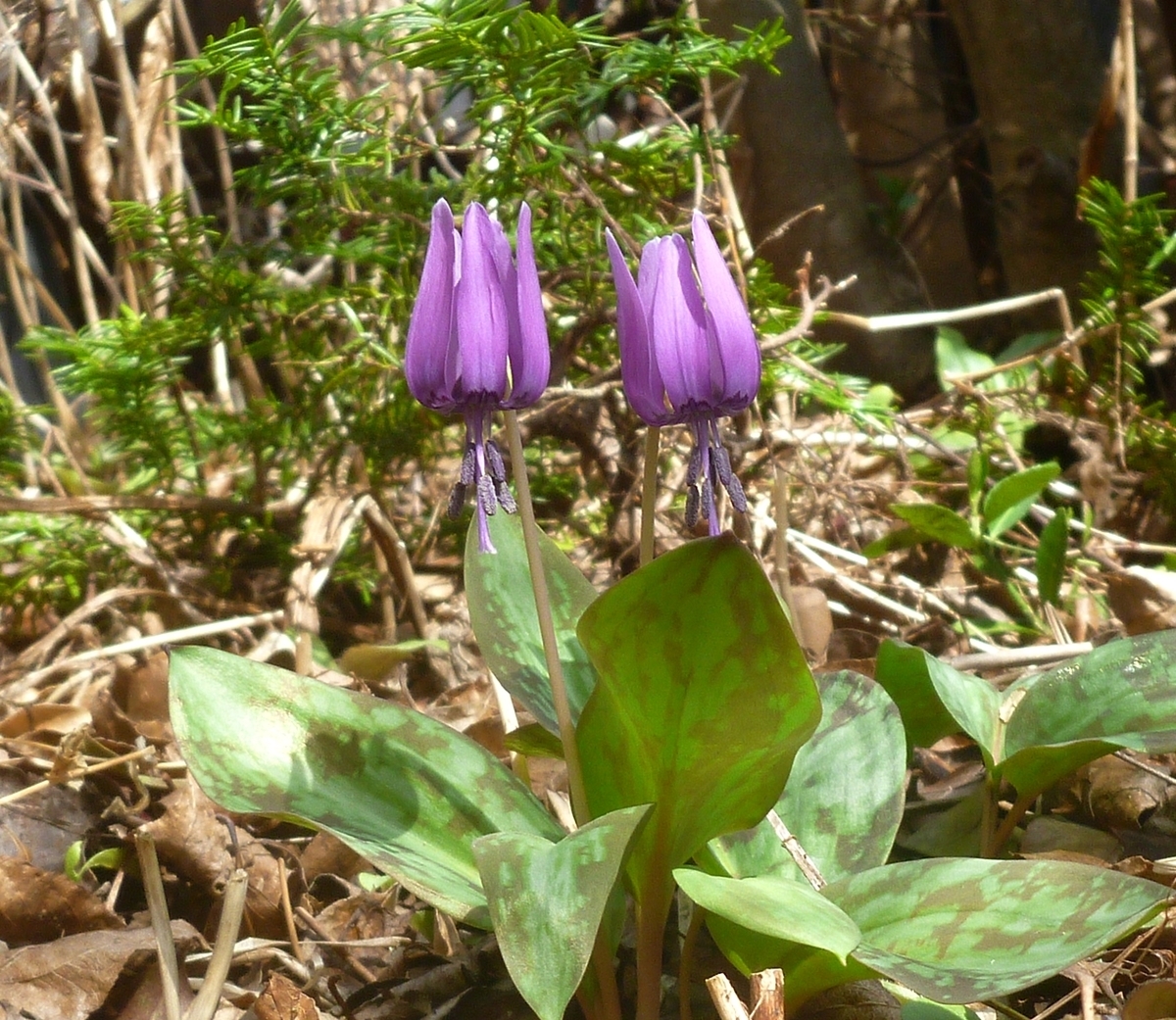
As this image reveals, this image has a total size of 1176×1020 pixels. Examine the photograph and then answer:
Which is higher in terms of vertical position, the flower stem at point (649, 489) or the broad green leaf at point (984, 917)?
the flower stem at point (649, 489)

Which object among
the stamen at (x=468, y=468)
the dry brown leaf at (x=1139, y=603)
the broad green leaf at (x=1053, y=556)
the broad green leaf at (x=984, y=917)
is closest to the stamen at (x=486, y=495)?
the stamen at (x=468, y=468)

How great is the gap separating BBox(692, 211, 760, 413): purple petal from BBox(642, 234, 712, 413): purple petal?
1cm

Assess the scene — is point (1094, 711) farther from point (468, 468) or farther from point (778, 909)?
point (468, 468)

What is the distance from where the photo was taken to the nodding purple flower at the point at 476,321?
103 centimetres

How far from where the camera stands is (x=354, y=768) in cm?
116

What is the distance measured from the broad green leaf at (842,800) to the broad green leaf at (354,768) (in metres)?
0.21

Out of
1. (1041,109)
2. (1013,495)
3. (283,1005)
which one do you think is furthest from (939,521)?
(1041,109)

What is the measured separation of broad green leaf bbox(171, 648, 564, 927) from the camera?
3.48 ft

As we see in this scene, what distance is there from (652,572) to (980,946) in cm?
43

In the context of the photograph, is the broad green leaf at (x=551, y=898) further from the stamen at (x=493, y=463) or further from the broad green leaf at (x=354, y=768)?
the stamen at (x=493, y=463)

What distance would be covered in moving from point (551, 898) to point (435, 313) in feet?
1.71

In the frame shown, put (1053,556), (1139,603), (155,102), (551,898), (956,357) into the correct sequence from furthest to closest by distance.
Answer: (956,357)
(155,102)
(1139,603)
(1053,556)
(551,898)

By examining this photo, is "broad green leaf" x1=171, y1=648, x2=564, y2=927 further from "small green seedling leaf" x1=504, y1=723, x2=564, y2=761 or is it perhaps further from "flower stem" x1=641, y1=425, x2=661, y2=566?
"flower stem" x1=641, y1=425, x2=661, y2=566

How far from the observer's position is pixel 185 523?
2.47 meters
